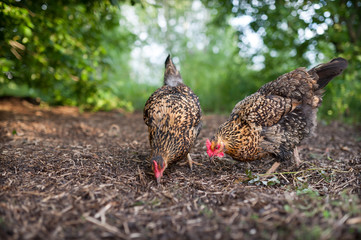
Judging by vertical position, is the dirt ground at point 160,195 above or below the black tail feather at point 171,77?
below

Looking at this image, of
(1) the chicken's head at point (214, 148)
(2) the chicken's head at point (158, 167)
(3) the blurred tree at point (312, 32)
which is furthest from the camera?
(3) the blurred tree at point (312, 32)

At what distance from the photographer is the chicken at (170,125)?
291 cm

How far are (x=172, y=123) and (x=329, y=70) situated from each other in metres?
2.44

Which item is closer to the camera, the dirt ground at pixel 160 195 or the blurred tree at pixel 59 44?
the dirt ground at pixel 160 195

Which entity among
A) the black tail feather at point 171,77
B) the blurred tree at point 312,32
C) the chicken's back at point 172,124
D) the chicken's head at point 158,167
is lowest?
the chicken's head at point 158,167

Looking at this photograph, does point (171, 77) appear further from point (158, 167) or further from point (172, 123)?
point (158, 167)

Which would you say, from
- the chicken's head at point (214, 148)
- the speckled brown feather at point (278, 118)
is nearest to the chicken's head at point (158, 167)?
the chicken's head at point (214, 148)

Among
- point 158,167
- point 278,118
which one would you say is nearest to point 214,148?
point 158,167

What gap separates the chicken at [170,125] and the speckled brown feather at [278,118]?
1.33 ft

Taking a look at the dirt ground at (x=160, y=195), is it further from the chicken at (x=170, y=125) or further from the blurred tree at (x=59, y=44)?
the blurred tree at (x=59, y=44)

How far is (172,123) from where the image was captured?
3.06 meters

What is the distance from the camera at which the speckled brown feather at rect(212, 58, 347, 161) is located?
318cm

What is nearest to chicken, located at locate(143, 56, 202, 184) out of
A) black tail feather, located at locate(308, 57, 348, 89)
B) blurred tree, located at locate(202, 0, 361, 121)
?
black tail feather, located at locate(308, 57, 348, 89)

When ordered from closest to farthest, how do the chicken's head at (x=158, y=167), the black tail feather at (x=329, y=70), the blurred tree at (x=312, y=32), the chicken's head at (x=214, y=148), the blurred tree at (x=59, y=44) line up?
the chicken's head at (x=158, y=167) < the chicken's head at (x=214, y=148) < the black tail feather at (x=329, y=70) < the blurred tree at (x=59, y=44) < the blurred tree at (x=312, y=32)
